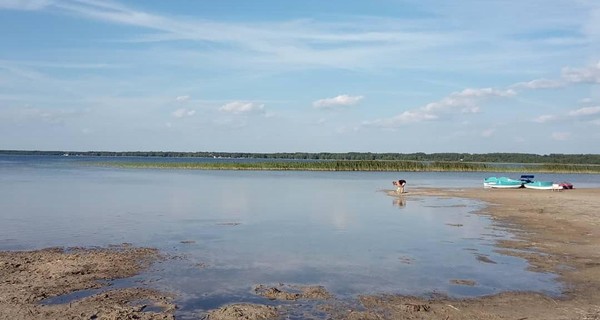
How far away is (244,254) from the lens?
16.3 m

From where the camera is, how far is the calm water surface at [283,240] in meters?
12.9

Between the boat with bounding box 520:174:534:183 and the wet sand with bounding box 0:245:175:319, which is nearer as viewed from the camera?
the wet sand with bounding box 0:245:175:319

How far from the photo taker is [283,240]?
19.0 meters

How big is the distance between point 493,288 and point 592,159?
16285 cm

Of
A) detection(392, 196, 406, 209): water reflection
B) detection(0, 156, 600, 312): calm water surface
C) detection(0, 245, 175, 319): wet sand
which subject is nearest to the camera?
detection(0, 245, 175, 319): wet sand

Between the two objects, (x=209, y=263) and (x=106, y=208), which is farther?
(x=106, y=208)

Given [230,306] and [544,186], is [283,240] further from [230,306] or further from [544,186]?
[544,186]

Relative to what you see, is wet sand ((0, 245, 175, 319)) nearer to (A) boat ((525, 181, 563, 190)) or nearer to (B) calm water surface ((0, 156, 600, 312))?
(B) calm water surface ((0, 156, 600, 312))

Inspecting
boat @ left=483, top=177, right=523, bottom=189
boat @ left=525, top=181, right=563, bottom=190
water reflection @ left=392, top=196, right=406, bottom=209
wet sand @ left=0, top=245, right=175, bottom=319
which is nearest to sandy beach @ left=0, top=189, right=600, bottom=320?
wet sand @ left=0, top=245, right=175, bottom=319

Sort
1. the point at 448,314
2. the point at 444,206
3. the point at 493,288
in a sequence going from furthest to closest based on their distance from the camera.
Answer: the point at 444,206 < the point at 493,288 < the point at 448,314

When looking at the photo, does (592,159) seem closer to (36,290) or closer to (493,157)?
(493,157)

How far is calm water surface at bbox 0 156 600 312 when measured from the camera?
12.9 m

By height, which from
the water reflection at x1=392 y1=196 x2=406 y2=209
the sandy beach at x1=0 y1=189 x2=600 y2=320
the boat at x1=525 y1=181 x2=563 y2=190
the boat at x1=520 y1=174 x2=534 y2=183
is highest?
the boat at x1=520 y1=174 x2=534 y2=183

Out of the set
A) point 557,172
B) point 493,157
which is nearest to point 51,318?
point 557,172
